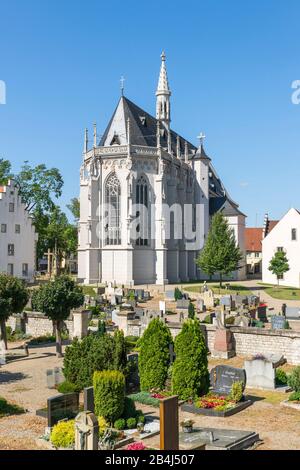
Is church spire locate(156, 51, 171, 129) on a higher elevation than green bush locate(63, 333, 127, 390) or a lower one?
higher

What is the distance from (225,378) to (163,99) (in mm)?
68335

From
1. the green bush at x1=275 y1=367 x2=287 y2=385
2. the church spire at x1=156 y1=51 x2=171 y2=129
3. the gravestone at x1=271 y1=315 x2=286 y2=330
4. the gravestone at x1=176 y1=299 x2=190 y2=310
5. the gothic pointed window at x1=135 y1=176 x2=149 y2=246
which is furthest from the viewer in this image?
the church spire at x1=156 y1=51 x2=171 y2=129

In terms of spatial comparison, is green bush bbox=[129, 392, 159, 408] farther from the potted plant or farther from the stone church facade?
the stone church facade

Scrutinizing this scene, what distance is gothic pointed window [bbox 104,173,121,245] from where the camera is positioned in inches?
2276

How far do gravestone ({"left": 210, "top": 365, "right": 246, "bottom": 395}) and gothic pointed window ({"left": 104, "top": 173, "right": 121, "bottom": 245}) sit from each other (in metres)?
40.3

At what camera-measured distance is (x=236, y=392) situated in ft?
54.7

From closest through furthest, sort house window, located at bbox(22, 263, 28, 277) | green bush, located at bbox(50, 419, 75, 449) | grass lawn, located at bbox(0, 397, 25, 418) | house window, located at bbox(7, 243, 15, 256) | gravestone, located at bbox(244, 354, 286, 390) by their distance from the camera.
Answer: green bush, located at bbox(50, 419, 75, 449), grass lawn, located at bbox(0, 397, 25, 418), gravestone, located at bbox(244, 354, 286, 390), house window, located at bbox(7, 243, 15, 256), house window, located at bbox(22, 263, 28, 277)

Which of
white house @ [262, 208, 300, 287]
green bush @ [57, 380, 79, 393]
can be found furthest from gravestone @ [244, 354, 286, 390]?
white house @ [262, 208, 300, 287]

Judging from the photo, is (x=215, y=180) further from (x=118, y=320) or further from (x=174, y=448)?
(x=174, y=448)

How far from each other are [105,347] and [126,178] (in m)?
40.3

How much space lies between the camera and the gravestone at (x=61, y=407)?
1388 cm

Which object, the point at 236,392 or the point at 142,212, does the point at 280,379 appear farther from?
the point at 142,212

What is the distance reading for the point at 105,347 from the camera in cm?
1778
